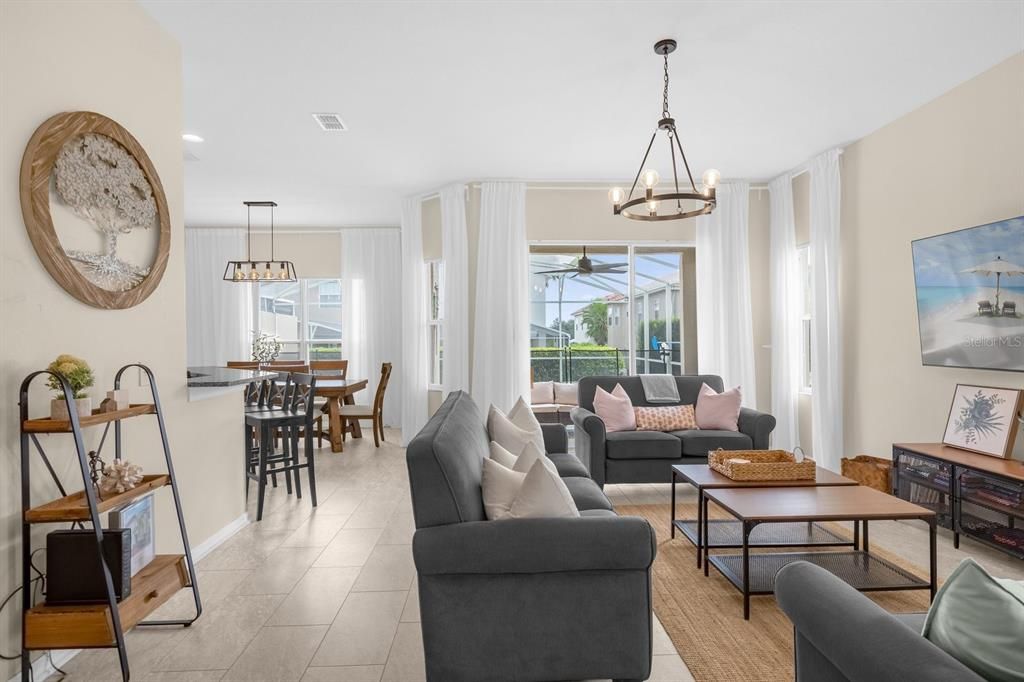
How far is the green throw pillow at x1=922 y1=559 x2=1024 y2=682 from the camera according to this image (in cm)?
105

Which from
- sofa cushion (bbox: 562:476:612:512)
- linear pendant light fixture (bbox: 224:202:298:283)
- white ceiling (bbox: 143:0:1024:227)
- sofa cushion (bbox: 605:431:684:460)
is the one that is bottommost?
sofa cushion (bbox: 605:431:684:460)

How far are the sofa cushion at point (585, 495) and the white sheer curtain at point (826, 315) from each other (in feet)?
10.7

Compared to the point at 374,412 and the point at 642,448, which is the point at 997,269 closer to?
the point at 642,448

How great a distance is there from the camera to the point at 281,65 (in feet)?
12.4

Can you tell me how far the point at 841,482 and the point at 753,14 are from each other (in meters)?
2.54

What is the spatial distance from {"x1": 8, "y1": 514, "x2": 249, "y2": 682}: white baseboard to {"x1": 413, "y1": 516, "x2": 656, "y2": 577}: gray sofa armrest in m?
1.51

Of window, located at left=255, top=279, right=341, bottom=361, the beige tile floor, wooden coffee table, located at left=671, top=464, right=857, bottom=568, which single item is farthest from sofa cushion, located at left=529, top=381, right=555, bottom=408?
window, located at left=255, top=279, right=341, bottom=361

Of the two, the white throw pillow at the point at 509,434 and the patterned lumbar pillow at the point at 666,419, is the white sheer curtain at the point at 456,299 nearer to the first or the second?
the patterned lumbar pillow at the point at 666,419

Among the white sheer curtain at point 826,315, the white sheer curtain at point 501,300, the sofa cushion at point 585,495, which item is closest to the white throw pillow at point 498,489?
the sofa cushion at point 585,495

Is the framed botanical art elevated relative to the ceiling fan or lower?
lower

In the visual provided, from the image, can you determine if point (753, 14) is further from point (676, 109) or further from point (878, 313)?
point (878, 313)

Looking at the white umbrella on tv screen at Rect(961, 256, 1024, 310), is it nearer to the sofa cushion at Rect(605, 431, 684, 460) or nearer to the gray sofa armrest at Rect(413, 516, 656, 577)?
the sofa cushion at Rect(605, 431, 684, 460)

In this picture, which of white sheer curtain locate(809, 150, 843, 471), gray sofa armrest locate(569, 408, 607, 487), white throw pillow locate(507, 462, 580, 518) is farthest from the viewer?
white sheer curtain locate(809, 150, 843, 471)

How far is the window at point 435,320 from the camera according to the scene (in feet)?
23.1
